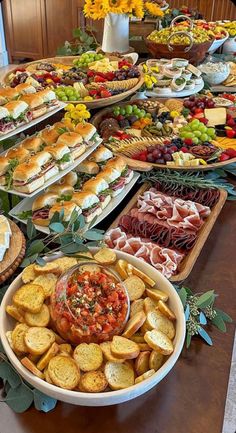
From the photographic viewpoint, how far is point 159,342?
0.77m

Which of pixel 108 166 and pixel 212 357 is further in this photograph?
pixel 108 166

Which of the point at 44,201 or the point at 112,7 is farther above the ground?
the point at 112,7

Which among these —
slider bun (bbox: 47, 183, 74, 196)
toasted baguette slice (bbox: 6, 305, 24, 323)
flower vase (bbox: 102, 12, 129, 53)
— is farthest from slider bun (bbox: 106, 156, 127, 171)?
flower vase (bbox: 102, 12, 129, 53)

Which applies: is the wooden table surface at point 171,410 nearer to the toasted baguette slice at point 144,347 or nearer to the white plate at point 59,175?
the toasted baguette slice at point 144,347

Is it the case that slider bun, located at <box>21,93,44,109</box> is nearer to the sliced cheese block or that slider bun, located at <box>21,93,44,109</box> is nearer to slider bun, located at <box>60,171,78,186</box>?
slider bun, located at <box>60,171,78,186</box>

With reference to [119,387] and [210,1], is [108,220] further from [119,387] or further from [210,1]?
[210,1]

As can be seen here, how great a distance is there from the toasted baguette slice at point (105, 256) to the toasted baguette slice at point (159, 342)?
19 cm

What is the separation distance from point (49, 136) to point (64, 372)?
75 cm

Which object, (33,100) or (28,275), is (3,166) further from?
(28,275)

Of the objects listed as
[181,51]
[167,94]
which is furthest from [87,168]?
[181,51]

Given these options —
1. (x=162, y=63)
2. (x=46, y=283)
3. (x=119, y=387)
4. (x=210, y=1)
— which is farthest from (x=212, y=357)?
(x=210, y=1)

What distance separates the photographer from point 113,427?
29.3 inches

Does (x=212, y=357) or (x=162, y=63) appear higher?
(x=162, y=63)

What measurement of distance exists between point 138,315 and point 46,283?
0.62 ft
